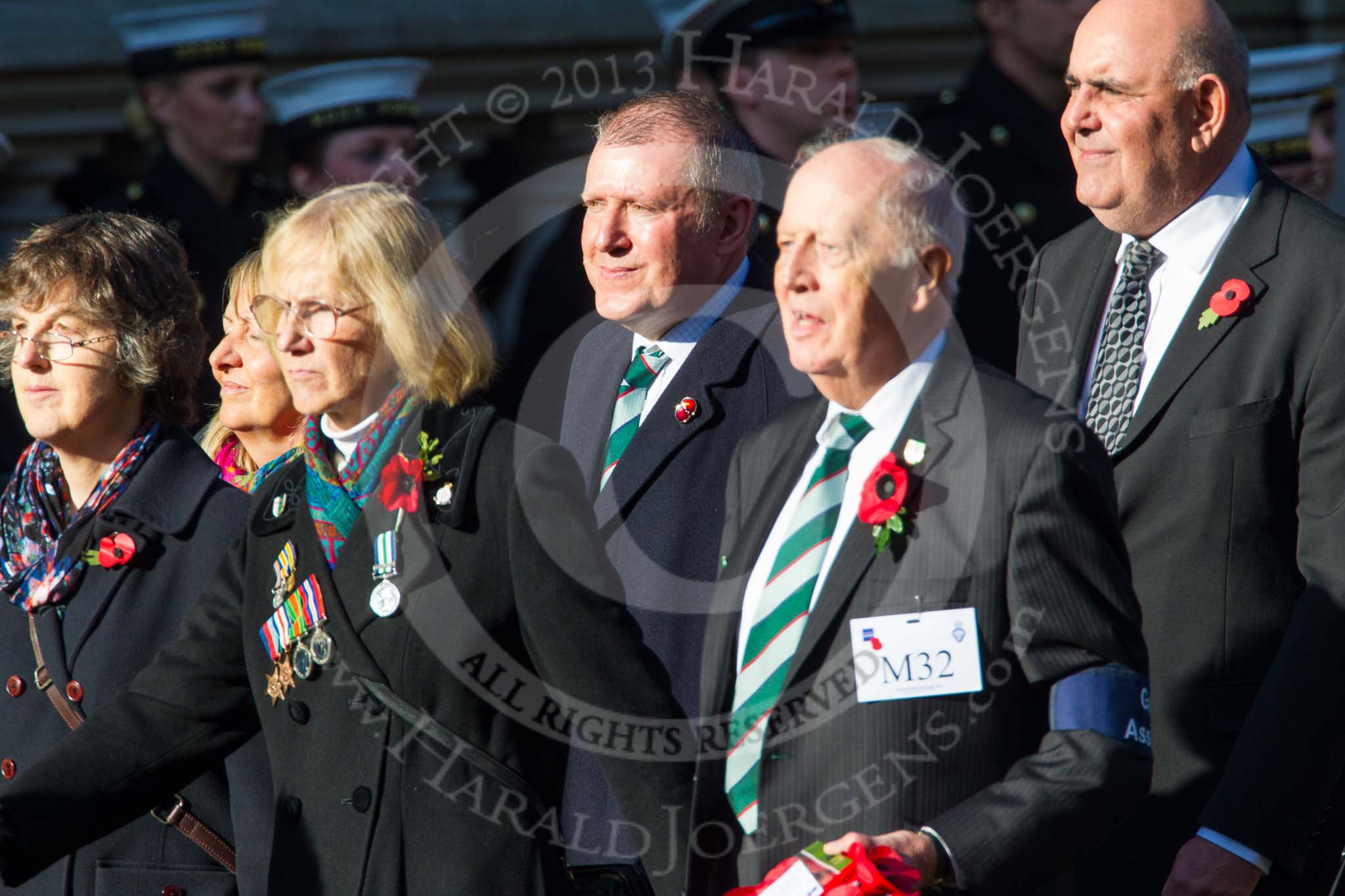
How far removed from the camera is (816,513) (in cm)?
282

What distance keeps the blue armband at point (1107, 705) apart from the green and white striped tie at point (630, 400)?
1.32 meters

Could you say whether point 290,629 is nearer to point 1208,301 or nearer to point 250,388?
point 250,388

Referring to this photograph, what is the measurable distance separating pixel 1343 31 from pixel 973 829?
7.43m

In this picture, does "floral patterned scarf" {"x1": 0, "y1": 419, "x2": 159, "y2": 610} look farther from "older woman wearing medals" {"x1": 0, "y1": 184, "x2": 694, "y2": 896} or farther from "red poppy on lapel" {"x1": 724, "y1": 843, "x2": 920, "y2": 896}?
"red poppy on lapel" {"x1": 724, "y1": 843, "x2": 920, "y2": 896}

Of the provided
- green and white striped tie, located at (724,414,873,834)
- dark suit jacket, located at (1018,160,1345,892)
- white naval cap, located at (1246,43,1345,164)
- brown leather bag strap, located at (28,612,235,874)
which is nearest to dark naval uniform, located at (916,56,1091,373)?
white naval cap, located at (1246,43,1345,164)

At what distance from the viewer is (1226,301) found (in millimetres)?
3229

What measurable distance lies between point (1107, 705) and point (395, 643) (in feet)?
3.56

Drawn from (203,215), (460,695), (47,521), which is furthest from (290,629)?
(203,215)

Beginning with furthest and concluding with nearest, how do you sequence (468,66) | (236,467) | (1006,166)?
(468,66)
(1006,166)
(236,467)

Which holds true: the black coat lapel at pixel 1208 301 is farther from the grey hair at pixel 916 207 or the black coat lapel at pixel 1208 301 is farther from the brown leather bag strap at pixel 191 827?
the brown leather bag strap at pixel 191 827

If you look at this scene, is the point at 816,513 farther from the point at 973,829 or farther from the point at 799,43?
the point at 799,43

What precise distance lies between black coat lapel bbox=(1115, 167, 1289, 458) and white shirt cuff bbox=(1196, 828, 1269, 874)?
63cm

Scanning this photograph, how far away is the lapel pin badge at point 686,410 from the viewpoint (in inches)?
144

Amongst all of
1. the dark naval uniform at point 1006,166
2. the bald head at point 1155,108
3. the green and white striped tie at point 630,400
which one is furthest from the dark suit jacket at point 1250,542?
the dark naval uniform at point 1006,166
